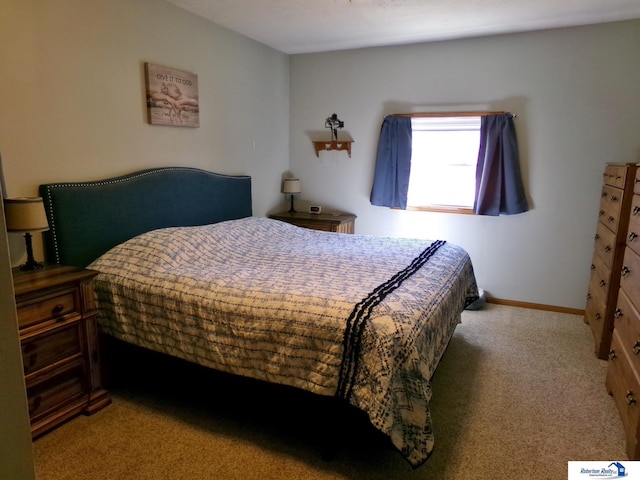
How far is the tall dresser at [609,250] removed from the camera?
279cm

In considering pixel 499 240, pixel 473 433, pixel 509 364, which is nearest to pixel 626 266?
pixel 509 364

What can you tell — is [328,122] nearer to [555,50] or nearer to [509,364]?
[555,50]

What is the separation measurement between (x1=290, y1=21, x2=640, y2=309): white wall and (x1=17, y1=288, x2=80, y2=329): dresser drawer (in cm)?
301

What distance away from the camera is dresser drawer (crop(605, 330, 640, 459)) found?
1.90 m

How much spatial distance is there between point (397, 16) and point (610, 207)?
2166 millimetres

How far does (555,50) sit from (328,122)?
216cm

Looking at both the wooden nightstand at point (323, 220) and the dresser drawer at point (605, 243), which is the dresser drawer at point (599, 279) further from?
the wooden nightstand at point (323, 220)

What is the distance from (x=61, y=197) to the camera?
7.97 feet

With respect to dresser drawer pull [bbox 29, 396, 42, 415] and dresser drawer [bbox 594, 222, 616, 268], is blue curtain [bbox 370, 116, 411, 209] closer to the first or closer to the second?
dresser drawer [bbox 594, 222, 616, 268]

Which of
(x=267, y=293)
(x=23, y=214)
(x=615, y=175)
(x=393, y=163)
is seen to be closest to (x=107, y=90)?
(x=23, y=214)

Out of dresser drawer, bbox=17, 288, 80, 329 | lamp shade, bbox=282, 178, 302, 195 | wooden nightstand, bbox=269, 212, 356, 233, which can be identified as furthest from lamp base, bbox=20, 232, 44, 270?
lamp shade, bbox=282, 178, 302, 195

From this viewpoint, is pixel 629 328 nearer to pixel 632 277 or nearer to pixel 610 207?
pixel 632 277

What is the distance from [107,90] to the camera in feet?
8.96

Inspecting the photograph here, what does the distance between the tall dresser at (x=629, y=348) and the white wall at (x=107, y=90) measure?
10.0 ft
